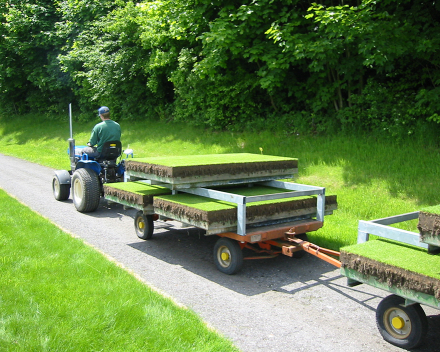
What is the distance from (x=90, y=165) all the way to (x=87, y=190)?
2.79 feet

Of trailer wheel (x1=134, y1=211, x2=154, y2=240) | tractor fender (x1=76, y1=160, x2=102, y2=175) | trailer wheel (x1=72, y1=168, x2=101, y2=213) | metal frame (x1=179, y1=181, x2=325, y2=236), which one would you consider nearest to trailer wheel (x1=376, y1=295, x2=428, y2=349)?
metal frame (x1=179, y1=181, x2=325, y2=236)

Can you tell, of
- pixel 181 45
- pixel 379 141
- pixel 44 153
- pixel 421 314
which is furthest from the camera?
pixel 44 153

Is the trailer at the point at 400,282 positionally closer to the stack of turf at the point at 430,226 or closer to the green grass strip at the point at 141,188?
the stack of turf at the point at 430,226

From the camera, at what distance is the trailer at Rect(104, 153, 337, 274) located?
528cm

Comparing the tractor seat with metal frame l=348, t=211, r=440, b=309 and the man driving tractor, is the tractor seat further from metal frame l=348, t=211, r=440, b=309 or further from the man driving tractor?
metal frame l=348, t=211, r=440, b=309

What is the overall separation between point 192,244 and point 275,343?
10.4 feet

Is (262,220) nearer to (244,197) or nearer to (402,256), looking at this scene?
(244,197)

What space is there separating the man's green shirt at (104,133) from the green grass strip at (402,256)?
6007 mm

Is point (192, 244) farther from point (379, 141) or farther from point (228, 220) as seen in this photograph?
point (379, 141)

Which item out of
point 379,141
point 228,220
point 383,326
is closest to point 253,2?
point 379,141

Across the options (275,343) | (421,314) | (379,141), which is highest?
(379,141)

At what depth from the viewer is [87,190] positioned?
8.52 metres

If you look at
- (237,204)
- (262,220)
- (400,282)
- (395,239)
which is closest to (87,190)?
(237,204)

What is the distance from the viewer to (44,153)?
19.0m
